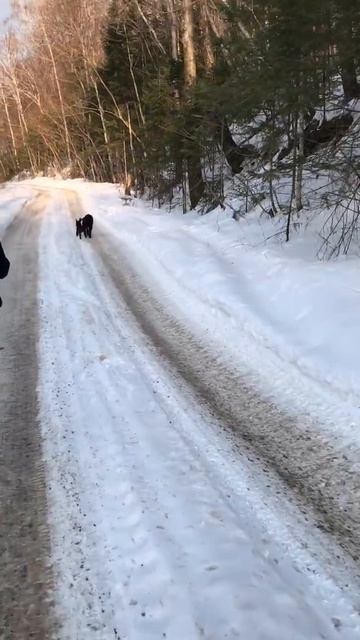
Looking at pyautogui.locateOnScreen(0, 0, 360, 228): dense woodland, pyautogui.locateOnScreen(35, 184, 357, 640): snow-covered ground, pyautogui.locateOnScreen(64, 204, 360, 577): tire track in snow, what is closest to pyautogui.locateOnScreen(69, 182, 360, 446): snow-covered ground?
pyautogui.locateOnScreen(64, 204, 360, 577): tire track in snow

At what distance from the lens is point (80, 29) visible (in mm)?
39000

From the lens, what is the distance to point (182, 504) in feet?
11.5

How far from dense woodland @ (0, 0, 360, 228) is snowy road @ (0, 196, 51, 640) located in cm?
571

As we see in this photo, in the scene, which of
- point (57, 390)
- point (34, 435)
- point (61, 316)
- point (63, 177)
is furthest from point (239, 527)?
point (63, 177)

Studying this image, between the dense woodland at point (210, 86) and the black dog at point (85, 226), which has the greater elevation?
the dense woodland at point (210, 86)

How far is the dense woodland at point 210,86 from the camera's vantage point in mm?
9242

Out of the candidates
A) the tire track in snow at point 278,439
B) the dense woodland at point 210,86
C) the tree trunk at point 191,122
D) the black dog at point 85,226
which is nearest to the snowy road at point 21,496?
the tire track in snow at point 278,439

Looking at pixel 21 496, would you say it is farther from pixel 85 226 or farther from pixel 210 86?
pixel 85 226

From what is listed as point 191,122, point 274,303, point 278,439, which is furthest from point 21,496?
point 191,122

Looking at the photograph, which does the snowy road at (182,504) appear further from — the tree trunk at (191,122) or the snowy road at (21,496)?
the tree trunk at (191,122)

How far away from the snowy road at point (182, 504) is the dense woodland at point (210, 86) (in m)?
5.21

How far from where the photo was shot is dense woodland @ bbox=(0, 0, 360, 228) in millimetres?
9242

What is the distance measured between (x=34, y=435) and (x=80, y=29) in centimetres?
4131

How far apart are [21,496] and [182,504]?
3.70 ft
